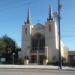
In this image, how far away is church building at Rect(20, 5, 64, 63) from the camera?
71938 mm

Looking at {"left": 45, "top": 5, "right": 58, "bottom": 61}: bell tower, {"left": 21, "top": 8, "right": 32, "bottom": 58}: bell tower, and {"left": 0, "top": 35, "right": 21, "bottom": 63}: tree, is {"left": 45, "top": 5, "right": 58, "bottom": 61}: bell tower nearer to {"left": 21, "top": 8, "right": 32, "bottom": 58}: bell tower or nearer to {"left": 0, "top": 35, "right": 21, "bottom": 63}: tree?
{"left": 21, "top": 8, "right": 32, "bottom": 58}: bell tower

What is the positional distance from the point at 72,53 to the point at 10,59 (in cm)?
2010

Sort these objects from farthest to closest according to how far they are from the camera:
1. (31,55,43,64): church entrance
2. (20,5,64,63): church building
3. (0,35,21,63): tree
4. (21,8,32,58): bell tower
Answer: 1. (0,35,21,63): tree
2. (21,8,32,58): bell tower
3. (20,5,64,63): church building
4. (31,55,43,64): church entrance

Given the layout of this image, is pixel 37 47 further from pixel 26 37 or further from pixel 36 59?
pixel 26 37

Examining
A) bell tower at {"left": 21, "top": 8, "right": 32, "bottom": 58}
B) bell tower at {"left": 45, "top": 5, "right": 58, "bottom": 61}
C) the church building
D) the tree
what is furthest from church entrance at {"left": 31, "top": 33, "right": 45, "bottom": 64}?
the tree

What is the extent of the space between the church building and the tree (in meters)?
5.55

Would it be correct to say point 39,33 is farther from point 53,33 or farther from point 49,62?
point 49,62

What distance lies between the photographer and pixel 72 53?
259 feet

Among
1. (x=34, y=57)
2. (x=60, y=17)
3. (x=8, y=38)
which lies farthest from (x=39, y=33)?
(x=60, y=17)

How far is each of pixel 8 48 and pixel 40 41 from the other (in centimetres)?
1147

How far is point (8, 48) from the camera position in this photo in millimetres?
80125

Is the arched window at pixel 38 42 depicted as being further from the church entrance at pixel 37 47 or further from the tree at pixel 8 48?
the tree at pixel 8 48

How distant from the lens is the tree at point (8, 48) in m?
77.2

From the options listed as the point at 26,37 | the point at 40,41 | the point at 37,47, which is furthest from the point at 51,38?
the point at 26,37
